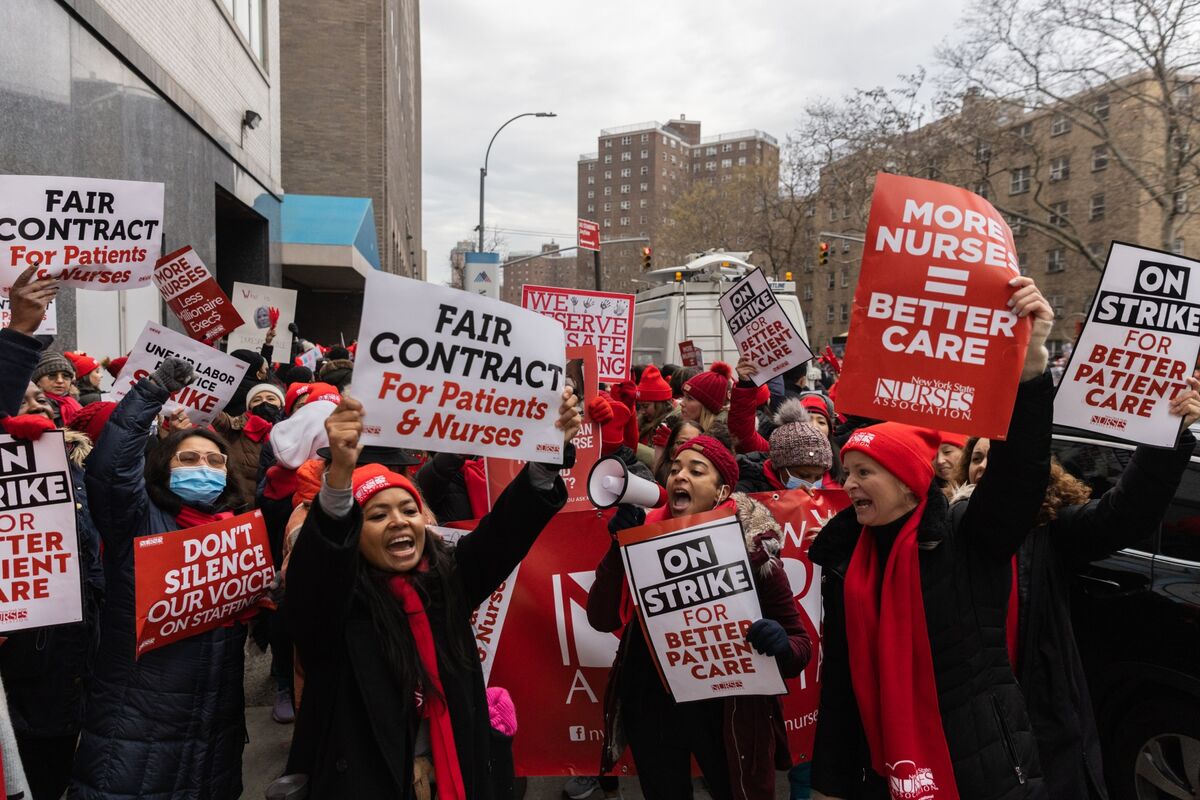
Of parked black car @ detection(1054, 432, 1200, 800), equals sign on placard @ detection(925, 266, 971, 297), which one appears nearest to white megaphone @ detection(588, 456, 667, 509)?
equals sign on placard @ detection(925, 266, 971, 297)

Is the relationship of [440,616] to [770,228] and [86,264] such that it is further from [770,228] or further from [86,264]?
[770,228]

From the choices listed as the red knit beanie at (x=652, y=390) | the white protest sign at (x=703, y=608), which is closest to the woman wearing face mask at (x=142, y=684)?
the white protest sign at (x=703, y=608)

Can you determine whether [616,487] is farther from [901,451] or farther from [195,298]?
[195,298]

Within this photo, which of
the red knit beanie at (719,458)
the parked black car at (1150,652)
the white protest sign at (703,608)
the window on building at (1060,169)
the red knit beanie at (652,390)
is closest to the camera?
the white protest sign at (703,608)

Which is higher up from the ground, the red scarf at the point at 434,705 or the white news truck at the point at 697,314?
the white news truck at the point at 697,314

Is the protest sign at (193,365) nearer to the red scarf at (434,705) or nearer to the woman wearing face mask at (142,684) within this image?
the woman wearing face mask at (142,684)

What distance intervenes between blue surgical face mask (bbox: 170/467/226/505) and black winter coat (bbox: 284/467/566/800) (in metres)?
1.08

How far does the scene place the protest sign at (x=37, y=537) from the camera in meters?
2.59

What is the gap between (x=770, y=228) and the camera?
36.8 m

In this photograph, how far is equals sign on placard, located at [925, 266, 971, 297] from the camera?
2.47 metres

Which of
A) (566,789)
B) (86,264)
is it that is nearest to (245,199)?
(86,264)

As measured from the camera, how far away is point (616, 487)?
2998 mm

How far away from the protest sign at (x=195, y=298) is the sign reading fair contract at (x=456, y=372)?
11.5 ft

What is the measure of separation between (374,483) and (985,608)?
1749mm
